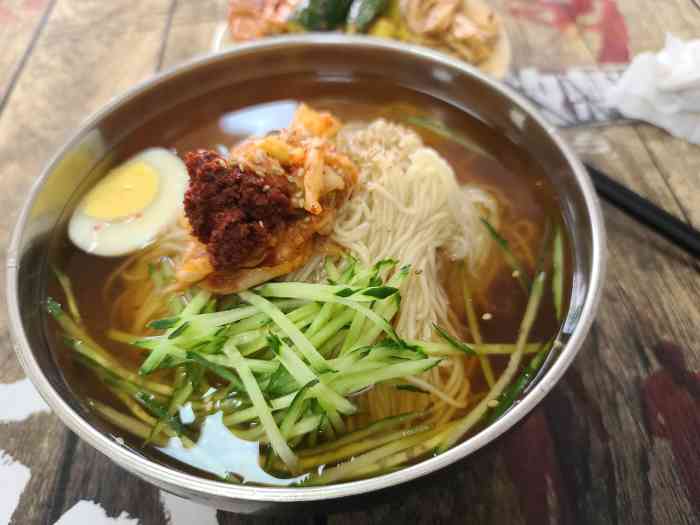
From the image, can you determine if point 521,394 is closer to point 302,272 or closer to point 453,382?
point 453,382

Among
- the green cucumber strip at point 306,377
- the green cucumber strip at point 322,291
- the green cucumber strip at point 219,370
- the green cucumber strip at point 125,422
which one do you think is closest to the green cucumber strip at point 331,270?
the green cucumber strip at point 322,291

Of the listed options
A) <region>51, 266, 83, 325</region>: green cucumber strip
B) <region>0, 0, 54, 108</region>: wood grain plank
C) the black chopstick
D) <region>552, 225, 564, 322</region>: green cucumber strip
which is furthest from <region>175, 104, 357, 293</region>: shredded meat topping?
<region>0, 0, 54, 108</region>: wood grain plank

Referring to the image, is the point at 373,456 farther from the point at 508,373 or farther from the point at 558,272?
the point at 558,272

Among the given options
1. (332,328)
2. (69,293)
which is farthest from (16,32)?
(332,328)

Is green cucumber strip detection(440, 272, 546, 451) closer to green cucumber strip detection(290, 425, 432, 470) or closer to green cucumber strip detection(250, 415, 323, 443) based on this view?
green cucumber strip detection(290, 425, 432, 470)

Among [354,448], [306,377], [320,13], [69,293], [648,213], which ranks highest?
[648,213]

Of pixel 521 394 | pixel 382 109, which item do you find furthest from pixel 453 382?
pixel 382 109
